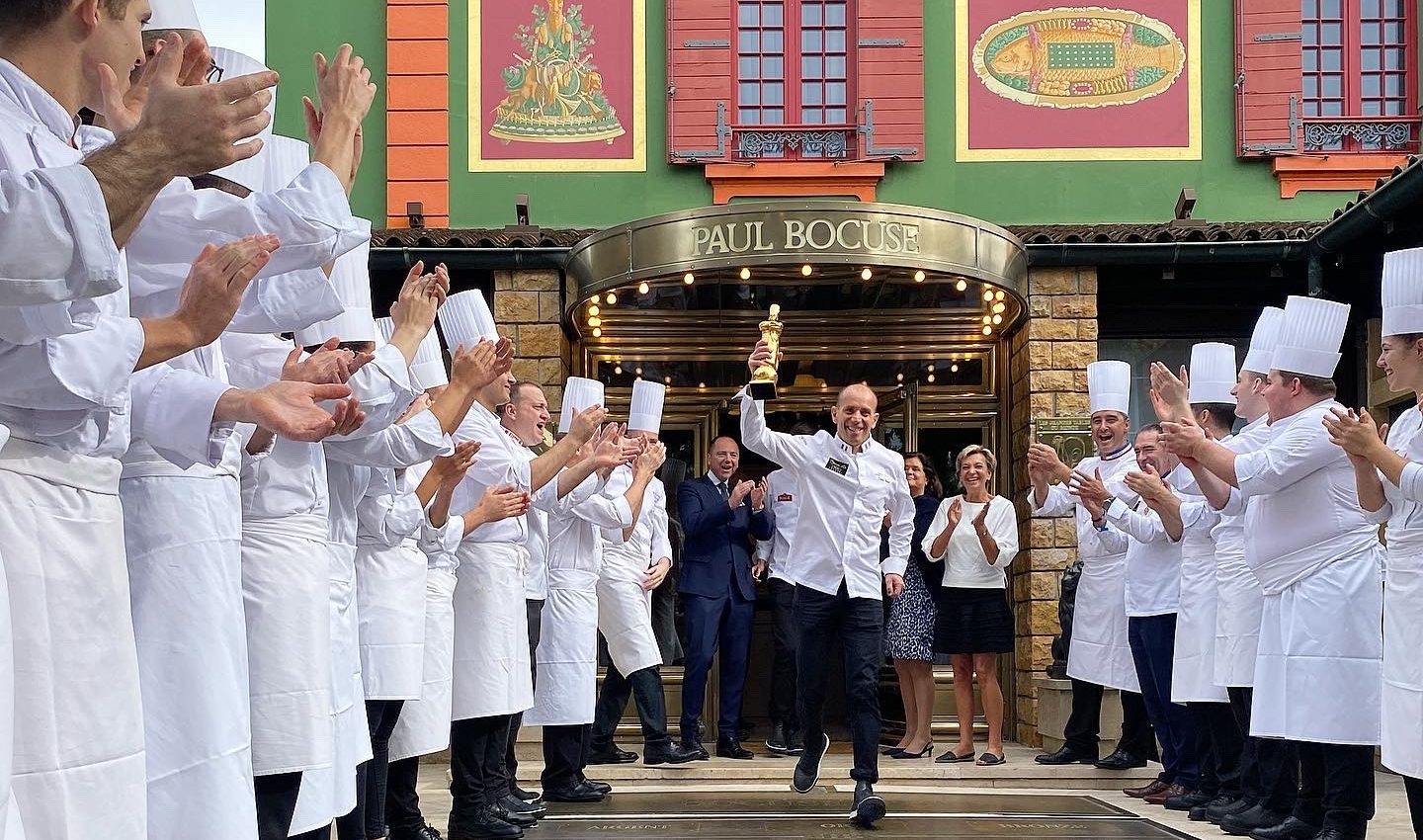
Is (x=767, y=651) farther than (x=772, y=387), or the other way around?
(x=767, y=651)

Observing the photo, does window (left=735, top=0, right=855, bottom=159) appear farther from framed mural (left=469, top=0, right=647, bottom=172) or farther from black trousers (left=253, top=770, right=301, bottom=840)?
black trousers (left=253, top=770, right=301, bottom=840)

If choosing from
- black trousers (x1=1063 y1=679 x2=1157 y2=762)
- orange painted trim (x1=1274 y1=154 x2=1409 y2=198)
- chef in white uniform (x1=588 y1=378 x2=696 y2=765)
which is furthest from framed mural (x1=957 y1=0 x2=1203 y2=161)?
black trousers (x1=1063 y1=679 x2=1157 y2=762)

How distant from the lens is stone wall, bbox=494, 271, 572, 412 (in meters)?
10.7

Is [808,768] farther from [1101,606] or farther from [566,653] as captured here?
[1101,606]

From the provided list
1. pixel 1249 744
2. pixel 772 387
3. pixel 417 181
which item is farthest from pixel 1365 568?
pixel 417 181

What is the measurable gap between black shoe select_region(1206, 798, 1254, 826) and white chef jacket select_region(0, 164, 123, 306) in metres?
5.96

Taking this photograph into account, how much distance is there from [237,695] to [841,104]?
9.51 m

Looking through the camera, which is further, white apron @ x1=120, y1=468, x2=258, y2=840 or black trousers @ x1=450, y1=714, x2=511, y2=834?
black trousers @ x1=450, y1=714, x2=511, y2=834

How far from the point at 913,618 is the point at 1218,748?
2.52 m

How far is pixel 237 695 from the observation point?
3143 millimetres

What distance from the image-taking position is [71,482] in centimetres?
241

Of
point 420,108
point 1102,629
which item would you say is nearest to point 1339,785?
point 1102,629

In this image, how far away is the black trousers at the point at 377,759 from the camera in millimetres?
5117

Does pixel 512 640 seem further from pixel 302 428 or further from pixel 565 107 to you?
Result: pixel 565 107
